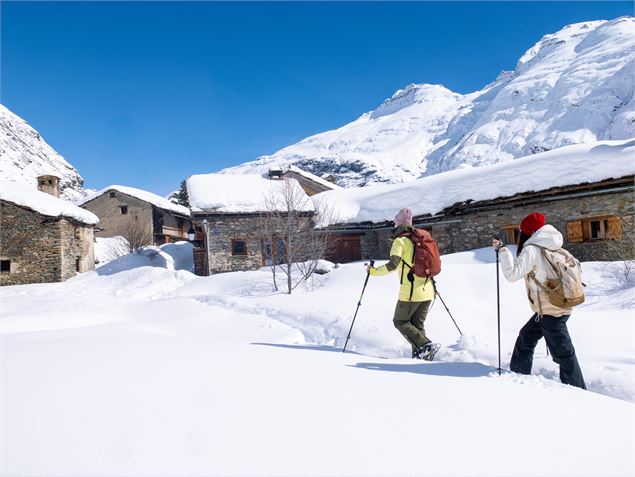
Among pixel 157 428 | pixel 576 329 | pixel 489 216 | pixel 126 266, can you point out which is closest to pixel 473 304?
pixel 576 329

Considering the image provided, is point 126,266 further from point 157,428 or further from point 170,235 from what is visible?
point 157,428

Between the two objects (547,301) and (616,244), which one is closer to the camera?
(547,301)

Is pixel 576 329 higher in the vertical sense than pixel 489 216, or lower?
lower

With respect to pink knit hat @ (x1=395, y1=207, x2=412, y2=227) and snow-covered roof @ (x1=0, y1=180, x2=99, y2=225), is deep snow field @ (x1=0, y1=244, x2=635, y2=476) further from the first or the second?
snow-covered roof @ (x1=0, y1=180, x2=99, y2=225)

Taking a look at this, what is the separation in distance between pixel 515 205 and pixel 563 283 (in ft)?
37.5

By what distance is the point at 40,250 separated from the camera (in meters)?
19.0

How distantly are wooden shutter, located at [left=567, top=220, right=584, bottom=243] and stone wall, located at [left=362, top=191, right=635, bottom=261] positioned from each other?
0.11m

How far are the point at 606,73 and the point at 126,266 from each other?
10033 centimetres

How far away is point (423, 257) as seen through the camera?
4766 mm

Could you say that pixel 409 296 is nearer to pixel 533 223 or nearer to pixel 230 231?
pixel 533 223

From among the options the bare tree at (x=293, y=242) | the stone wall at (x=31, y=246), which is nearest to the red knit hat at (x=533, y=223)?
the bare tree at (x=293, y=242)

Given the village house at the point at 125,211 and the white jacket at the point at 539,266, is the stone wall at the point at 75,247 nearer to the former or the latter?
the village house at the point at 125,211

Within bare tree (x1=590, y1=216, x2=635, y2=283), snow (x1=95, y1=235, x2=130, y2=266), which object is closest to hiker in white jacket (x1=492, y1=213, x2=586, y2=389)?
A: bare tree (x1=590, y1=216, x2=635, y2=283)

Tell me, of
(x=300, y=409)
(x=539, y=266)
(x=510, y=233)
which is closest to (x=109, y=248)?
(x=510, y=233)
